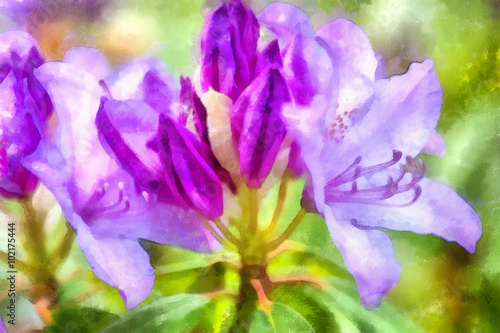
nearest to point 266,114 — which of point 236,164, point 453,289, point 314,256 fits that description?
point 236,164

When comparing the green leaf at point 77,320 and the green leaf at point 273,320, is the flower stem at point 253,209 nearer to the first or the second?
the green leaf at point 273,320

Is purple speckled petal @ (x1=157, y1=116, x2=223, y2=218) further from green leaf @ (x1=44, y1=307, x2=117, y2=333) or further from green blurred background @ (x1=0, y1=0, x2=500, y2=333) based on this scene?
green leaf @ (x1=44, y1=307, x2=117, y2=333)

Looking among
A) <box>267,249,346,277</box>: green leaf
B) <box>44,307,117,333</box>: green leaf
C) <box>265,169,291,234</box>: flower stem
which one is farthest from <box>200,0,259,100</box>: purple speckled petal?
<box>44,307,117,333</box>: green leaf

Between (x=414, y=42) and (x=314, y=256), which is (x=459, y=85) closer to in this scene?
(x=414, y=42)

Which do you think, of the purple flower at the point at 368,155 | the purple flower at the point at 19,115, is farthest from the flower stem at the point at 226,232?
the purple flower at the point at 19,115

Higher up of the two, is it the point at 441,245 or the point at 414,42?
the point at 414,42

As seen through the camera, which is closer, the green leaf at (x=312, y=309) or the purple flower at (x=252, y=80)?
the purple flower at (x=252, y=80)
